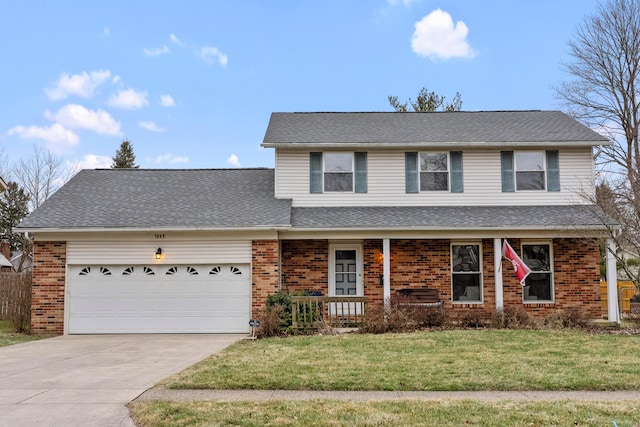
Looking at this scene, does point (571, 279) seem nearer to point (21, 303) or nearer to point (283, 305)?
point (283, 305)

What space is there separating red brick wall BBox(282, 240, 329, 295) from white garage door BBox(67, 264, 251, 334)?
1616 millimetres

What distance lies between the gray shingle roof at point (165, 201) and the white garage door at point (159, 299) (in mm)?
1229

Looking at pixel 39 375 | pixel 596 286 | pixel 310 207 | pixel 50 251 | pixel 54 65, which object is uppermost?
pixel 54 65

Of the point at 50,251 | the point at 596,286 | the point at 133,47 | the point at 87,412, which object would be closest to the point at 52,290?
the point at 50,251

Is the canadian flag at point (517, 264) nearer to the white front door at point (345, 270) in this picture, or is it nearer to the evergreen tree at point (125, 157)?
the white front door at point (345, 270)

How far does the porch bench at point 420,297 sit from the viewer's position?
12641 millimetres

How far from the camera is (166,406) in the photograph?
218 inches

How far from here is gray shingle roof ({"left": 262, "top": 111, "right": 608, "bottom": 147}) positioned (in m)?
14.8

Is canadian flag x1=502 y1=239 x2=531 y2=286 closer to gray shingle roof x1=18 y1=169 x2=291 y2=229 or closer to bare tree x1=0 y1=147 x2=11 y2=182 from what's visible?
gray shingle roof x1=18 y1=169 x2=291 y2=229

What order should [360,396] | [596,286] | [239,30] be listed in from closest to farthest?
[360,396] < [596,286] < [239,30]

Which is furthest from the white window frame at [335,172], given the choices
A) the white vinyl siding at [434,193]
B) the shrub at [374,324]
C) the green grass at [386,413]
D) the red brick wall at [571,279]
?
the green grass at [386,413]

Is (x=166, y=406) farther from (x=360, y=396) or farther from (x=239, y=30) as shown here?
(x=239, y=30)

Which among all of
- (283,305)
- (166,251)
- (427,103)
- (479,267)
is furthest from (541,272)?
(427,103)

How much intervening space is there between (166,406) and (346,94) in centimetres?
2466
